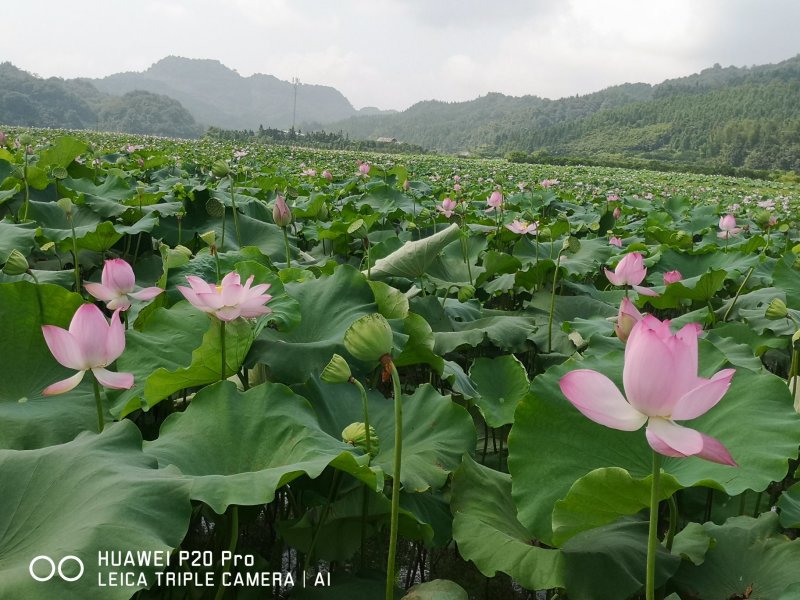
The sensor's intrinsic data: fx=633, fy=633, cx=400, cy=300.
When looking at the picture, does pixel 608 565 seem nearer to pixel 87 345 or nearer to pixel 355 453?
pixel 355 453

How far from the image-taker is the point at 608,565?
903mm

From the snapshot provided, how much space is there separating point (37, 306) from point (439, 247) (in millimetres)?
1148

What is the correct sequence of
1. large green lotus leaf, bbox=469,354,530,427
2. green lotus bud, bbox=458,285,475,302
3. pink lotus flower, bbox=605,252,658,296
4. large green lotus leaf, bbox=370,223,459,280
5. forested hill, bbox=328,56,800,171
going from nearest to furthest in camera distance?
large green lotus leaf, bbox=469,354,530,427 → pink lotus flower, bbox=605,252,658,296 → large green lotus leaf, bbox=370,223,459,280 → green lotus bud, bbox=458,285,475,302 → forested hill, bbox=328,56,800,171

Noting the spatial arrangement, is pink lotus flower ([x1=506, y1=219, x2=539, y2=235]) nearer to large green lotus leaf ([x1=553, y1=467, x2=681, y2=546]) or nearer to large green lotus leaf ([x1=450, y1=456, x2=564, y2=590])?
large green lotus leaf ([x1=450, y1=456, x2=564, y2=590])

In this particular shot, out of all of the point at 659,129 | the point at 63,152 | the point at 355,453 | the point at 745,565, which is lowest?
the point at 745,565

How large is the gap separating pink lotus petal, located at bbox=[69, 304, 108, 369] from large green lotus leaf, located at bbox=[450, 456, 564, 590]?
1.94ft

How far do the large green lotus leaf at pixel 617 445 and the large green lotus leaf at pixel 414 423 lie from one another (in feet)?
0.50

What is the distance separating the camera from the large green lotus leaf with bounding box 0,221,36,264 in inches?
69.3

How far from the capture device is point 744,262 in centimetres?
260

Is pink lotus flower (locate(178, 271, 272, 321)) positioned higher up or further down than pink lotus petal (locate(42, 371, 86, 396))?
higher up

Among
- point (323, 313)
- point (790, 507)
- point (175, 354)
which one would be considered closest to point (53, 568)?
point (175, 354)

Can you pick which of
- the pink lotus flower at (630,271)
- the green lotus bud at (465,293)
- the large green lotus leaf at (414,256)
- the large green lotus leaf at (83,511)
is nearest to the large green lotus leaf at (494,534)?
the large green lotus leaf at (83,511)

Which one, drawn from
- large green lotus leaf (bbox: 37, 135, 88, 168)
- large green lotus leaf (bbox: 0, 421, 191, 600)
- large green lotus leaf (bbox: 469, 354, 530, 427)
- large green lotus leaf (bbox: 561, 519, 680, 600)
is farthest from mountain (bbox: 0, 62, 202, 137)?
large green lotus leaf (bbox: 561, 519, 680, 600)

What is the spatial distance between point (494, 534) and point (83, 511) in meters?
0.57
